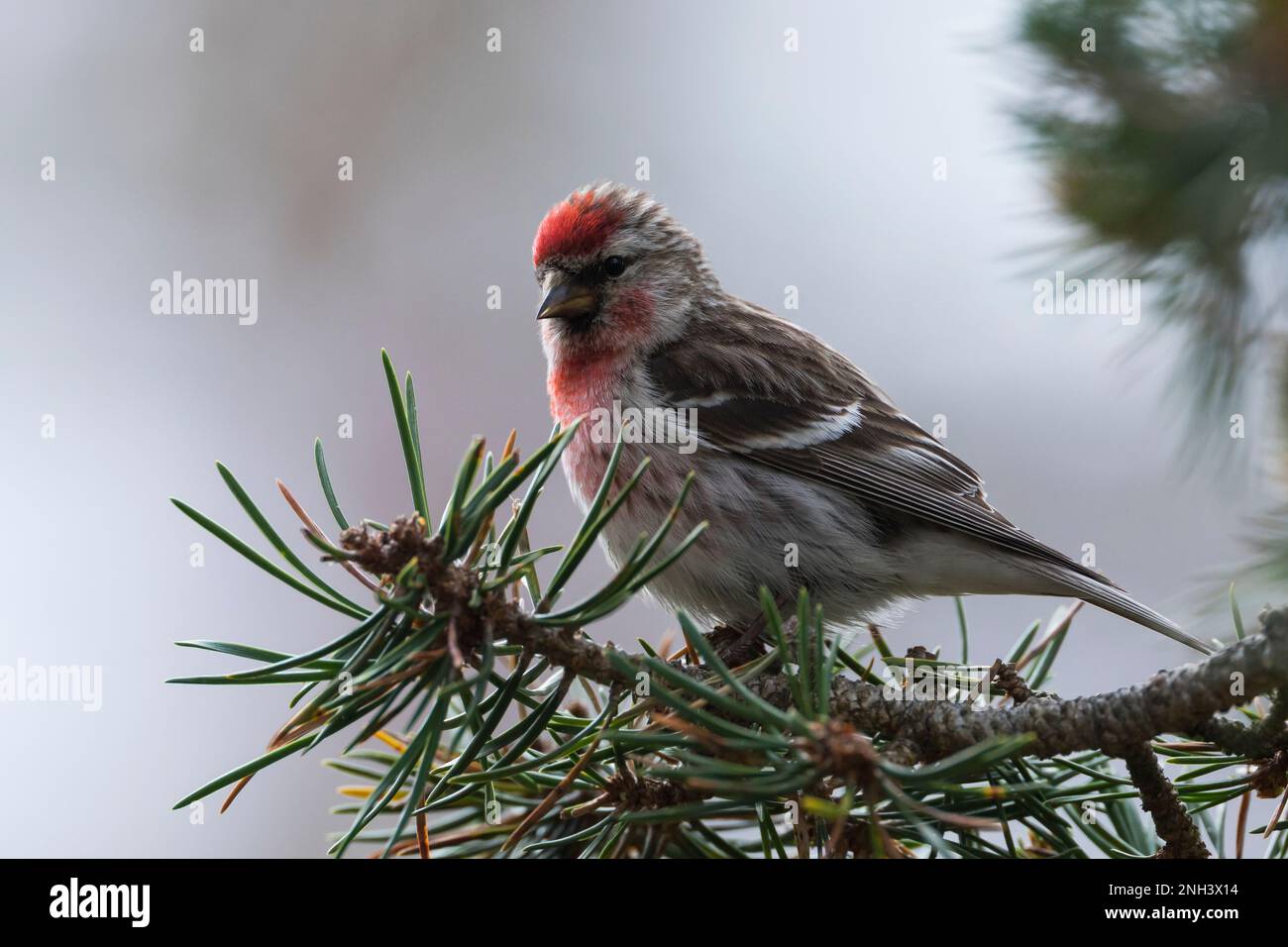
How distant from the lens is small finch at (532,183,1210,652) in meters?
1.99

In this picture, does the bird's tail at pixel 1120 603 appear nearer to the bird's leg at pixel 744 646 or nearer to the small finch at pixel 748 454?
the small finch at pixel 748 454

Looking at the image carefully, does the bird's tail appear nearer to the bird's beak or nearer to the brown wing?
the brown wing

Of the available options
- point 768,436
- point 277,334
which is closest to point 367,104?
point 277,334

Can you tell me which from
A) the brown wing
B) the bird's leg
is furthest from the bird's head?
the bird's leg

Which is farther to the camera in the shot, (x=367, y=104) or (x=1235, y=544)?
(x=367, y=104)

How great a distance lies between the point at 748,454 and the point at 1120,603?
0.73 meters

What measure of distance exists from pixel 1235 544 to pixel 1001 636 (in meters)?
3.02

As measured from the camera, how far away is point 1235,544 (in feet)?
3.80

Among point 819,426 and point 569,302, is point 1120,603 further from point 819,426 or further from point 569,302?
point 569,302

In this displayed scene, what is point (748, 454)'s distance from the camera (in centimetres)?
216

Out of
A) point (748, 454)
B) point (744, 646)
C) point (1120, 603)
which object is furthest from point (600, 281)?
point (1120, 603)

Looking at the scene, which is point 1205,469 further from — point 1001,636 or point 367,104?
point 367,104

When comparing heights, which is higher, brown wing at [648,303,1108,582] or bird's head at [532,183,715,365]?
bird's head at [532,183,715,365]

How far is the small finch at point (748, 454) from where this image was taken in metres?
1.99
